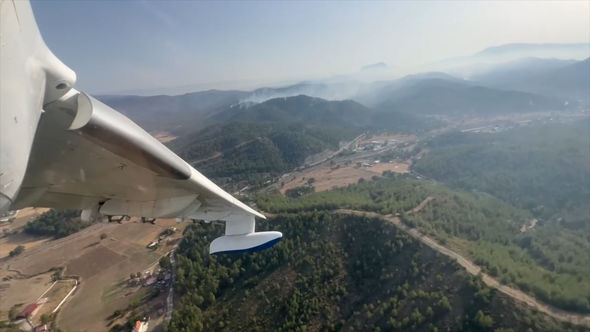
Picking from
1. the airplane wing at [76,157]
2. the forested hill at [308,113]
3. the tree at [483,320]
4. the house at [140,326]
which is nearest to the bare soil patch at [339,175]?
the house at [140,326]

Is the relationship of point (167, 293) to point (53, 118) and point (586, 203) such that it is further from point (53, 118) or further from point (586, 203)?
point (586, 203)

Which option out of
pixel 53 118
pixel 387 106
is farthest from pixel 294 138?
pixel 387 106

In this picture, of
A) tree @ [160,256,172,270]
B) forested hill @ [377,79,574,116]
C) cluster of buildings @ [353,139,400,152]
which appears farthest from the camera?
forested hill @ [377,79,574,116]

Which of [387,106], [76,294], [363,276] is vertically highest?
[387,106]

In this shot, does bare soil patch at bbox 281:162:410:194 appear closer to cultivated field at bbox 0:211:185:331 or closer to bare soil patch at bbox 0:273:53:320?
cultivated field at bbox 0:211:185:331

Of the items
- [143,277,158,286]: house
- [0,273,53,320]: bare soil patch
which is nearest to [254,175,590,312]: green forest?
[143,277,158,286]: house

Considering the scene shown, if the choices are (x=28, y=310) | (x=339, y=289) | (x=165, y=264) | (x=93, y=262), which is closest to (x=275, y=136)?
(x=93, y=262)
